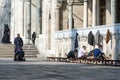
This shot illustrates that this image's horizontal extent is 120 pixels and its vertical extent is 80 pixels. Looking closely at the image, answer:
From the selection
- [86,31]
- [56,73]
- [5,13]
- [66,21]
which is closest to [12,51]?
[66,21]

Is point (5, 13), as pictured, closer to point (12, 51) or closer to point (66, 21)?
point (12, 51)

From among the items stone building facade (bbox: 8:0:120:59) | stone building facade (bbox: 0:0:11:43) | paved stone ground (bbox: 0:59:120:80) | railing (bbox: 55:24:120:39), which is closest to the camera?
paved stone ground (bbox: 0:59:120:80)

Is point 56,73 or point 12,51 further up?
point 12,51

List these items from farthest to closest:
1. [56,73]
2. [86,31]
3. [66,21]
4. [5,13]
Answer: [5,13] → [66,21] → [86,31] → [56,73]

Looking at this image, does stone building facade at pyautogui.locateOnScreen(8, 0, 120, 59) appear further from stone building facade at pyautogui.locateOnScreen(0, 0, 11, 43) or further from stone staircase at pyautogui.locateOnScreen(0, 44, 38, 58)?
stone building facade at pyautogui.locateOnScreen(0, 0, 11, 43)

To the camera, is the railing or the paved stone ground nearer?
the paved stone ground

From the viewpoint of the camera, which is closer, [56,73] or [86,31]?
[56,73]

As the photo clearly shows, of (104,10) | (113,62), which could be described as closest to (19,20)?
(104,10)

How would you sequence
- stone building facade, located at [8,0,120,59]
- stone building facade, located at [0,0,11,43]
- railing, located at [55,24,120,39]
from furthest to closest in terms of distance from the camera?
stone building facade, located at [0,0,11,43] < stone building facade, located at [8,0,120,59] < railing, located at [55,24,120,39]

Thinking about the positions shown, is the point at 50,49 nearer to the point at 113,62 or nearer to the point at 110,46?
the point at 110,46

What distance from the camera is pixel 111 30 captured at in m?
27.2

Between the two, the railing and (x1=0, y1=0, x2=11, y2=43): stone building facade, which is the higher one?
(x1=0, y1=0, x2=11, y2=43): stone building facade

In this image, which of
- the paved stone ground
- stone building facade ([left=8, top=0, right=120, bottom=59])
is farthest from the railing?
the paved stone ground

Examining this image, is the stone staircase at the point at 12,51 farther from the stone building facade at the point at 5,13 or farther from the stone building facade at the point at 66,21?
the stone building facade at the point at 5,13
